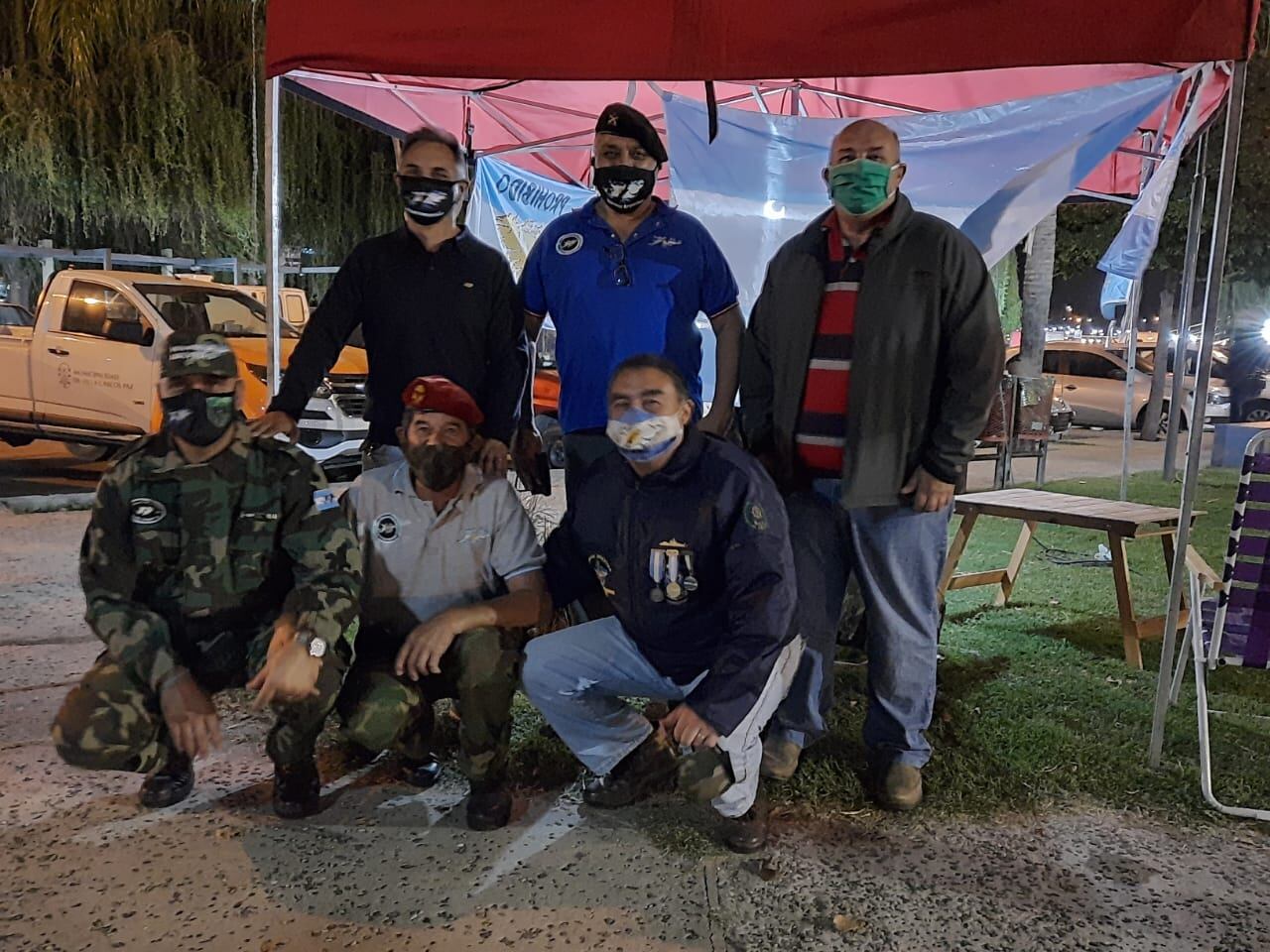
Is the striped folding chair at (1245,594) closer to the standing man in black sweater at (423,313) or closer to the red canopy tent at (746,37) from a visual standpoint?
the red canopy tent at (746,37)

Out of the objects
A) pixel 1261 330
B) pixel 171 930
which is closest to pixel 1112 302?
pixel 171 930

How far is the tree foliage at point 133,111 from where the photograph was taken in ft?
40.3

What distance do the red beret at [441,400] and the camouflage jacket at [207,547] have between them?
1.18 feet

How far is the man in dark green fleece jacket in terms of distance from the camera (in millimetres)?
2975

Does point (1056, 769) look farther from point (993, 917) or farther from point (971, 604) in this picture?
point (971, 604)

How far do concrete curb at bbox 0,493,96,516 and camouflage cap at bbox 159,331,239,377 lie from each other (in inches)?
229

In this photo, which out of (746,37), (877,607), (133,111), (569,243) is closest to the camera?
(746,37)

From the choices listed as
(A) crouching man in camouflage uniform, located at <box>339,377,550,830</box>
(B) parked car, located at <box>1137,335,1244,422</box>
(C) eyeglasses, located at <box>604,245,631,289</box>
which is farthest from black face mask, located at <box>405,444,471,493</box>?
(B) parked car, located at <box>1137,335,1244,422</box>

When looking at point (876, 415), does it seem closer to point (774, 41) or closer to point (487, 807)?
point (774, 41)

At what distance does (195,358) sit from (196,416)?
16cm

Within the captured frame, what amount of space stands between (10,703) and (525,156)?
208 inches

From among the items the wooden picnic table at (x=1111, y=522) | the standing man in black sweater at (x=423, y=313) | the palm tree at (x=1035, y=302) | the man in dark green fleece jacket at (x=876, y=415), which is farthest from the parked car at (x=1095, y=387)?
the standing man in black sweater at (x=423, y=313)

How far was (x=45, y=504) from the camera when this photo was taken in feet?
25.7

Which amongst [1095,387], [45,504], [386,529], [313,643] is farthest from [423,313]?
[1095,387]
